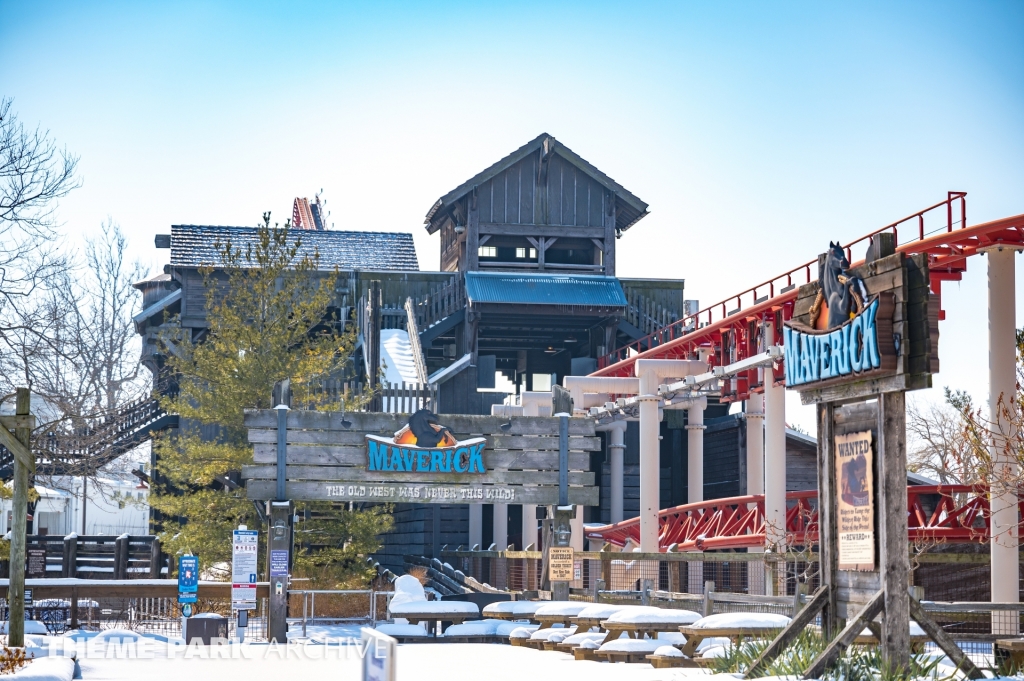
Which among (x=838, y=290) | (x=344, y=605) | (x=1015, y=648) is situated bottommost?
(x=344, y=605)

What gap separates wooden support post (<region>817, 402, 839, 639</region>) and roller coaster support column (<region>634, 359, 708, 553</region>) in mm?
18699

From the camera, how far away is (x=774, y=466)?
26.8m

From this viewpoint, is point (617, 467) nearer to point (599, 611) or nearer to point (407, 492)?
point (407, 492)

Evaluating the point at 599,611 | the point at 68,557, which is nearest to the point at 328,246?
the point at 68,557

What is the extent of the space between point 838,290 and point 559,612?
28.3 ft

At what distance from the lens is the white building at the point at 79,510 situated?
48.0 metres

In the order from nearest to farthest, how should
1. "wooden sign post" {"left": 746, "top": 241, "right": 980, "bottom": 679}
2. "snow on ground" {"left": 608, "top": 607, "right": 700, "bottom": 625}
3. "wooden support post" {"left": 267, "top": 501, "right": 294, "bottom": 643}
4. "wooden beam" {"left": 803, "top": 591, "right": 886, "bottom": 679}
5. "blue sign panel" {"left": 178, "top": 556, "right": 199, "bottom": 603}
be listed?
1. "wooden beam" {"left": 803, "top": 591, "right": 886, "bottom": 679}
2. "wooden sign post" {"left": 746, "top": 241, "right": 980, "bottom": 679}
3. "snow on ground" {"left": 608, "top": 607, "right": 700, "bottom": 625}
4. "blue sign panel" {"left": 178, "top": 556, "right": 199, "bottom": 603}
5. "wooden support post" {"left": 267, "top": 501, "right": 294, "bottom": 643}

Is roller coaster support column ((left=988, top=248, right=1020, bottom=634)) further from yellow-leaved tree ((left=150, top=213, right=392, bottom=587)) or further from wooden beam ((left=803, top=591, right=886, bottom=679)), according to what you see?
yellow-leaved tree ((left=150, top=213, right=392, bottom=587))

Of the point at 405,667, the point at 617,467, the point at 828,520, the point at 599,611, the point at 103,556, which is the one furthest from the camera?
the point at 617,467

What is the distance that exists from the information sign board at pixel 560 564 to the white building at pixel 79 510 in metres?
16.0

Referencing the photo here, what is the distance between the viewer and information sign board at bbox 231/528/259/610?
21438 mm

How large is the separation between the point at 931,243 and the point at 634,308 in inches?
909

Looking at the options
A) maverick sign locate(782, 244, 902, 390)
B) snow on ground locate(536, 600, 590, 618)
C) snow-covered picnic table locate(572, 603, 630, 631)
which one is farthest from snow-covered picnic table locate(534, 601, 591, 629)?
maverick sign locate(782, 244, 902, 390)

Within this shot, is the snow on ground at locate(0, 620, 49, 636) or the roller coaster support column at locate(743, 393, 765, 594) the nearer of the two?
the snow on ground at locate(0, 620, 49, 636)
